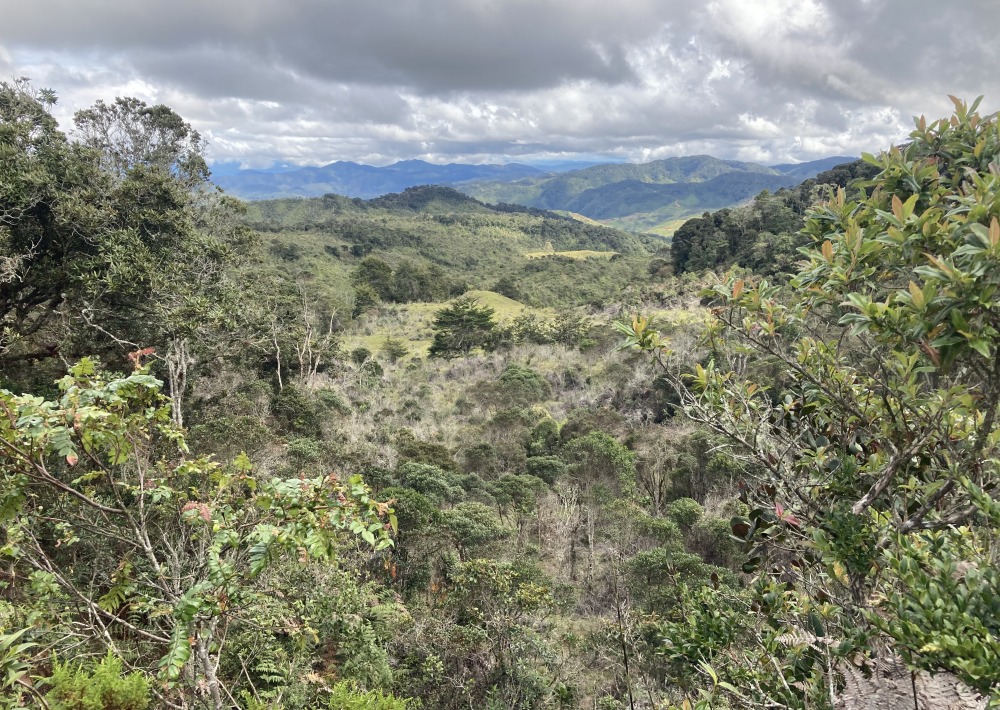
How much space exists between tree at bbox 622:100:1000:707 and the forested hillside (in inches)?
0.6

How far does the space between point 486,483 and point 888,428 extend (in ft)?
34.8

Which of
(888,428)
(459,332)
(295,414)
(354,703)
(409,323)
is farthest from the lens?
(409,323)

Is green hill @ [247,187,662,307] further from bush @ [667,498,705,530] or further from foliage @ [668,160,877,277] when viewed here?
bush @ [667,498,705,530]

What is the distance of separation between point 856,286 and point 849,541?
1.02 meters

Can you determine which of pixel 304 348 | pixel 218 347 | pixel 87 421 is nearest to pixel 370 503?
pixel 87 421

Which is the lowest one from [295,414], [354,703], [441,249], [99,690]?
[295,414]

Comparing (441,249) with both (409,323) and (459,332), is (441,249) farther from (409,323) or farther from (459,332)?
(459,332)

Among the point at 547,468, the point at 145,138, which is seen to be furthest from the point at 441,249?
the point at 547,468

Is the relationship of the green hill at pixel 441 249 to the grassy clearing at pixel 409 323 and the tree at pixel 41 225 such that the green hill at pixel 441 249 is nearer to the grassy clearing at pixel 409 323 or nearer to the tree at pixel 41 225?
the grassy clearing at pixel 409 323

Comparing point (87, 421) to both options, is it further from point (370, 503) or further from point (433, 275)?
point (433, 275)

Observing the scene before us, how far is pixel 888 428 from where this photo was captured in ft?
6.76

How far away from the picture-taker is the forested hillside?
6.29 feet

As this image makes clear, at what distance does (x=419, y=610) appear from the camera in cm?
766

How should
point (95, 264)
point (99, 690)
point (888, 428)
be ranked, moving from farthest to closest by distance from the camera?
point (95, 264) < point (99, 690) < point (888, 428)
